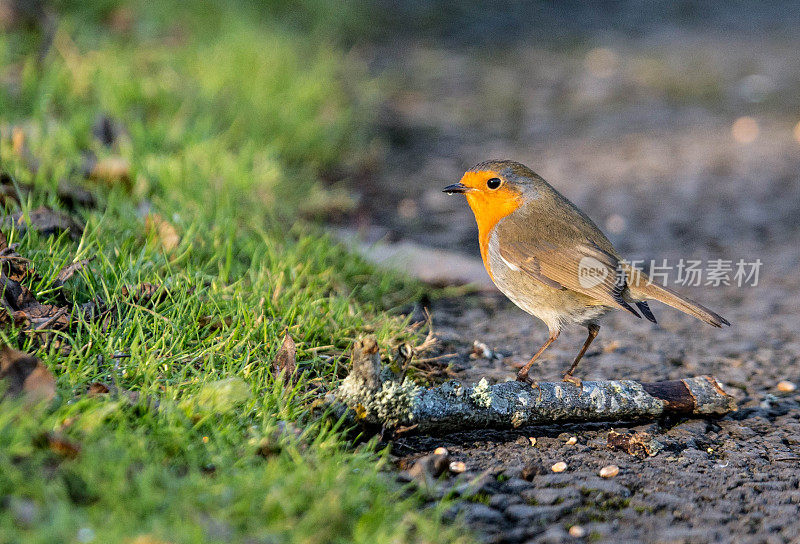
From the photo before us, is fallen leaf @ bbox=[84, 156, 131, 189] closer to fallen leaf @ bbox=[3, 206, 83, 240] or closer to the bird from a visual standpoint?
fallen leaf @ bbox=[3, 206, 83, 240]

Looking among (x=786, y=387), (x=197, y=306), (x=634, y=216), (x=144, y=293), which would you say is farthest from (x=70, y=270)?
(x=634, y=216)

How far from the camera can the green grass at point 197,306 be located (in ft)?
6.89

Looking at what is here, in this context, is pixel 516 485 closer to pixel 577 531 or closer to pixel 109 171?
pixel 577 531

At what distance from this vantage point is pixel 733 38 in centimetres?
1095

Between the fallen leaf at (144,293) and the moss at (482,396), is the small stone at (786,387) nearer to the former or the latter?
the moss at (482,396)

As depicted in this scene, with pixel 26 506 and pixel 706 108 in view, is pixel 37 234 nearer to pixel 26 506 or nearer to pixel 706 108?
pixel 26 506

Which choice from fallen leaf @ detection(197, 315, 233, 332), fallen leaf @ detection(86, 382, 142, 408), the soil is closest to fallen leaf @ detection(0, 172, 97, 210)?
fallen leaf @ detection(197, 315, 233, 332)

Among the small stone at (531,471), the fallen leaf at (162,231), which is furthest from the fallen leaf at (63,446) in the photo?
the fallen leaf at (162,231)

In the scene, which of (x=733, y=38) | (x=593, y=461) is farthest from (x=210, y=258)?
(x=733, y=38)

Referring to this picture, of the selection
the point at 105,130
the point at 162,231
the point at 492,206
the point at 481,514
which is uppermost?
the point at 492,206

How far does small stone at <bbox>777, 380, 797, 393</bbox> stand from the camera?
136 inches

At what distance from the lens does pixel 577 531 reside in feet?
7.66

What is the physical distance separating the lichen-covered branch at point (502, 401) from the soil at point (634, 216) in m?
0.10

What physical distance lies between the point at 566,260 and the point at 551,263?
0.22 feet
